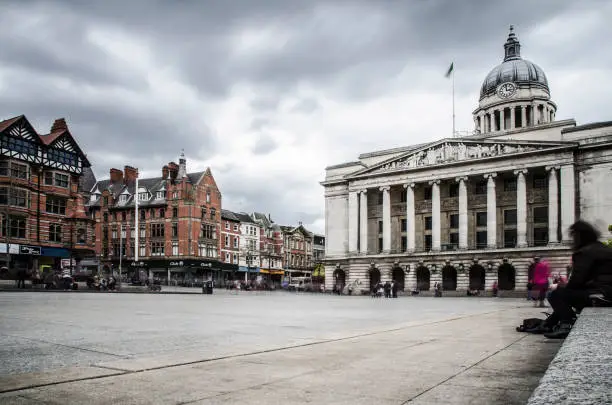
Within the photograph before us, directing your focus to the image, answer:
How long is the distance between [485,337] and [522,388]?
5.07 meters

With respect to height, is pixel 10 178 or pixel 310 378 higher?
pixel 10 178

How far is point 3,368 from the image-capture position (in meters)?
6.06

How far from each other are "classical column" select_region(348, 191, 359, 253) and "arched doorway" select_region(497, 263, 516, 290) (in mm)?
20188

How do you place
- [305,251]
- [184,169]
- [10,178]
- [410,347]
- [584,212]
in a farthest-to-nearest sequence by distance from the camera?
[305,251], [184,169], [584,212], [10,178], [410,347]

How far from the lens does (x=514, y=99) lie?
284ft

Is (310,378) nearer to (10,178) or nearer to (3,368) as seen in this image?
(3,368)

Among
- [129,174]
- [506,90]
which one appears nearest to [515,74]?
[506,90]

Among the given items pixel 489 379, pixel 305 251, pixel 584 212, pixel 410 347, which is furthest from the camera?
pixel 305 251

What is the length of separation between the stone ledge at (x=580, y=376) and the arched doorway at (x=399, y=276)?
226 feet

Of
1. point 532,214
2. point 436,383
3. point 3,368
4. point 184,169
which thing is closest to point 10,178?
point 184,169

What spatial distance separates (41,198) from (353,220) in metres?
40.7

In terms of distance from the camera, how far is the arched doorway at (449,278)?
6781cm

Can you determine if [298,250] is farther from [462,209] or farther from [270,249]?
[462,209]

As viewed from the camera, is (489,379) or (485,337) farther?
(485,337)
